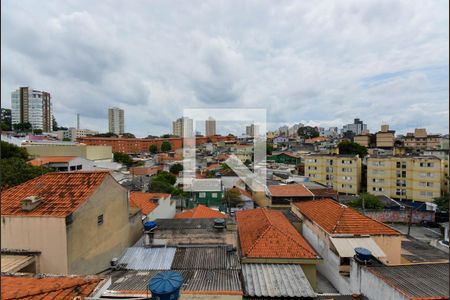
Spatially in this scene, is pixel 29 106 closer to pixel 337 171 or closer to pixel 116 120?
pixel 116 120

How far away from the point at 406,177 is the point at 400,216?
7.81m

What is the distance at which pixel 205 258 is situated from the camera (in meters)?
7.55

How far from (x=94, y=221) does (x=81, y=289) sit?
297 centimetres

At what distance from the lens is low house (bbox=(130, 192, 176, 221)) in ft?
40.4

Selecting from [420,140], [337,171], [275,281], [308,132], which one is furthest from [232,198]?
[308,132]

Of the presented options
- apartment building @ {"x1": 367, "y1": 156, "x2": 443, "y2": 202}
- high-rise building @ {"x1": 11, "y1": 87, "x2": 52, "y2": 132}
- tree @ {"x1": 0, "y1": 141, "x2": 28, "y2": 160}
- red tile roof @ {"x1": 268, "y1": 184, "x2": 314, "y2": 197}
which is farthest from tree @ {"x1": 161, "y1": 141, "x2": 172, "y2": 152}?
red tile roof @ {"x1": 268, "y1": 184, "x2": 314, "y2": 197}

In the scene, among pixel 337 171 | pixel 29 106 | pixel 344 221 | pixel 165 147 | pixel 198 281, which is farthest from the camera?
pixel 29 106

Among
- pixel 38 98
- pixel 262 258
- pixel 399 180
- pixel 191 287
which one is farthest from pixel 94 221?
pixel 38 98

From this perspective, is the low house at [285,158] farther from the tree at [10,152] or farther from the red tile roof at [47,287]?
the red tile roof at [47,287]

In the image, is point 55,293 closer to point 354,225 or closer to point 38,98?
point 354,225

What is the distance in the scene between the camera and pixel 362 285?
687 cm

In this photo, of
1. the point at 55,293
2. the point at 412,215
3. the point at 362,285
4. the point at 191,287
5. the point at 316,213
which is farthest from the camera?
the point at 412,215

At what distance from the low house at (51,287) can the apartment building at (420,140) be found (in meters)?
53.3

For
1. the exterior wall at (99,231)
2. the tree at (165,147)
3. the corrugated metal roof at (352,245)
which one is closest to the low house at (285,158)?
the tree at (165,147)
